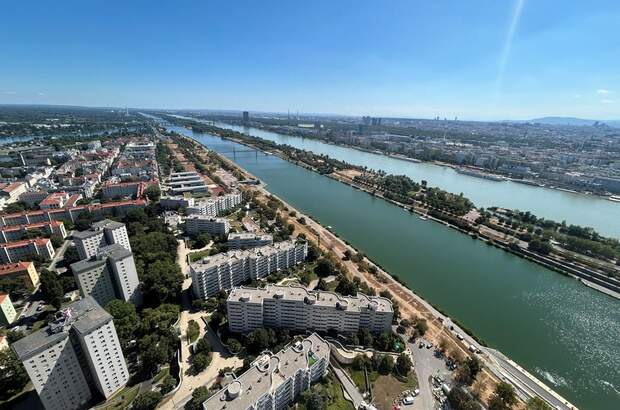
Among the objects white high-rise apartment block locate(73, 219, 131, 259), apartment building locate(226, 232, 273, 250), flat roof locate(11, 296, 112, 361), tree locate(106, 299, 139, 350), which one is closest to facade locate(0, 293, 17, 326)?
white high-rise apartment block locate(73, 219, 131, 259)

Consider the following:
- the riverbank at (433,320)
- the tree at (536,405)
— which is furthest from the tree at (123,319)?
the tree at (536,405)

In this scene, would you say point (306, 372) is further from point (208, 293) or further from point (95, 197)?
point (95, 197)

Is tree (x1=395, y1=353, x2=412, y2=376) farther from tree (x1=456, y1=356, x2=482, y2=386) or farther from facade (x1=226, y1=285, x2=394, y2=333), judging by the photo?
tree (x1=456, y1=356, x2=482, y2=386)

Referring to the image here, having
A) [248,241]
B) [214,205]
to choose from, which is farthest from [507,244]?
[214,205]

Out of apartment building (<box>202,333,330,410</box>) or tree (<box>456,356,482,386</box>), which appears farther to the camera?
tree (<box>456,356,482,386</box>)

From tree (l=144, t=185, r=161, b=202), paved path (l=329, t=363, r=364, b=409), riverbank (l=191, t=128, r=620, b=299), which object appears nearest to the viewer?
paved path (l=329, t=363, r=364, b=409)

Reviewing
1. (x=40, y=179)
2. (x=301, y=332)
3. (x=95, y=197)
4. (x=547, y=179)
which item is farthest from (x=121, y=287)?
(x=547, y=179)

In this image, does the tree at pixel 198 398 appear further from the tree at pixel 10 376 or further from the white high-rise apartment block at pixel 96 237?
the white high-rise apartment block at pixel 96 237
